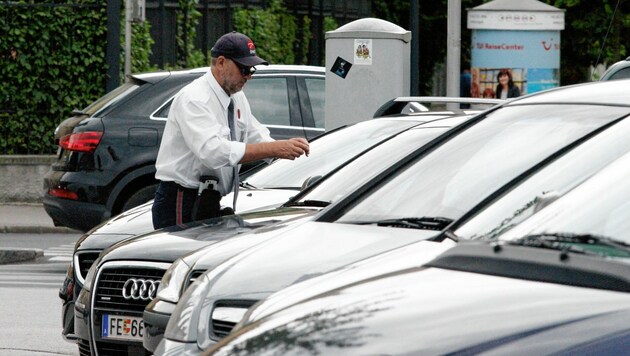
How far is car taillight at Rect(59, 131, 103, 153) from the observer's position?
12.9m

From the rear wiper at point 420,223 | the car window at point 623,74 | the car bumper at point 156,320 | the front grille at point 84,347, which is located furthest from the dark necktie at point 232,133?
the car window at point 623,74

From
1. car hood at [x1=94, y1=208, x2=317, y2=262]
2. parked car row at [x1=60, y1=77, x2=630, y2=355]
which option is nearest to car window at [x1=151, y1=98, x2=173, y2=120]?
parked car row at [x1=60, y1=77, x2=630, y2=355]

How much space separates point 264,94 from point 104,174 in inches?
61.7

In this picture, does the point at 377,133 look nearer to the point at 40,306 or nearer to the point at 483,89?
the point at 40,306

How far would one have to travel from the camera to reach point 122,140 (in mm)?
13078

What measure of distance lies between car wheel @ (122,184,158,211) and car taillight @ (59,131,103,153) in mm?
549

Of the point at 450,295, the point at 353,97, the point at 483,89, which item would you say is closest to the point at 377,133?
the point at 353,97

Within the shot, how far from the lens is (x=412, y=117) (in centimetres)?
921

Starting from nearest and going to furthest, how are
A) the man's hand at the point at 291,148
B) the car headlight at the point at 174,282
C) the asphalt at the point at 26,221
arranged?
the car headlight at the point at 174,282, the man's hand at the point at 291,148, the asphalt at the point at 26,221

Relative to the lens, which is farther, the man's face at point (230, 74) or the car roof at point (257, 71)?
the car roof at point (257, 71)

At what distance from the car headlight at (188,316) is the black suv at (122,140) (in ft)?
25.0

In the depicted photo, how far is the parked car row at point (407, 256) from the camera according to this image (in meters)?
3.43

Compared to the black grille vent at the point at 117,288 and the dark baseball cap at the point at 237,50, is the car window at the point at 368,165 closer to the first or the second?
the dark baseball cap at the point at 237,50

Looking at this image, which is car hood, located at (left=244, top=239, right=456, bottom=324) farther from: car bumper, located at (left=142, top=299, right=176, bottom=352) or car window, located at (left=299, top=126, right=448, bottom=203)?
car window, located at (left=299, top=126, right=448, bottom=203)
